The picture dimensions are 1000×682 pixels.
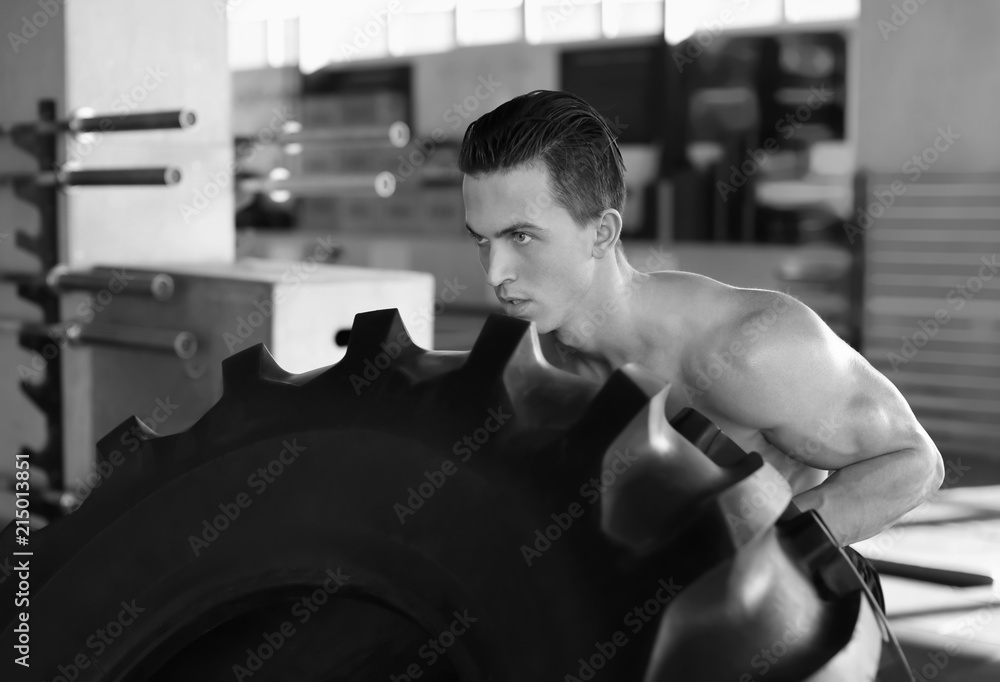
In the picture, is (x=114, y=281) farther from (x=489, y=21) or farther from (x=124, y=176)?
(x=489, y=21)

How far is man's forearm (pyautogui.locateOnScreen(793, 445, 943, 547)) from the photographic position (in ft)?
4.07

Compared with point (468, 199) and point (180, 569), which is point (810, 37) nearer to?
point (468, 199)

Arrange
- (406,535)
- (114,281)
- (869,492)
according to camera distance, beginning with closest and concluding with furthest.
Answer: (406,535) → (869,492) → (114,281)

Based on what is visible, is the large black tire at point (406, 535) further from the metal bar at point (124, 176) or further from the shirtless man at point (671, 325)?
the metal bar at point (124, 176)

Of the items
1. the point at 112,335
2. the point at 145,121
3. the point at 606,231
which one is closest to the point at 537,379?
the point at 606,231

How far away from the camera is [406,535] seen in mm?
757

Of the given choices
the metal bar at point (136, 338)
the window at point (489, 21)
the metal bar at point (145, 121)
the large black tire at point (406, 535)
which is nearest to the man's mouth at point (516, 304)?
the large black tire at point (406, 535)

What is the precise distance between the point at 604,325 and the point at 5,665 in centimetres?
72

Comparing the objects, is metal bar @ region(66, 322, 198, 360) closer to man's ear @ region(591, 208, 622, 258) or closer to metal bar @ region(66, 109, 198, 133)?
metal bar @ region(66, 109, 198, 133)

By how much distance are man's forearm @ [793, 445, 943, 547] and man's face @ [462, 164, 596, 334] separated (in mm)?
384

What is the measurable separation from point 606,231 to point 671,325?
5.8 inches

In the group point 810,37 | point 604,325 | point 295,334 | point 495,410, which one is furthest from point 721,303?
point 810,37

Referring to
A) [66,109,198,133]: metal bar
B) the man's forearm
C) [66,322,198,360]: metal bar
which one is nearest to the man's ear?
the man's forearm

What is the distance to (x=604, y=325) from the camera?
1.29m
